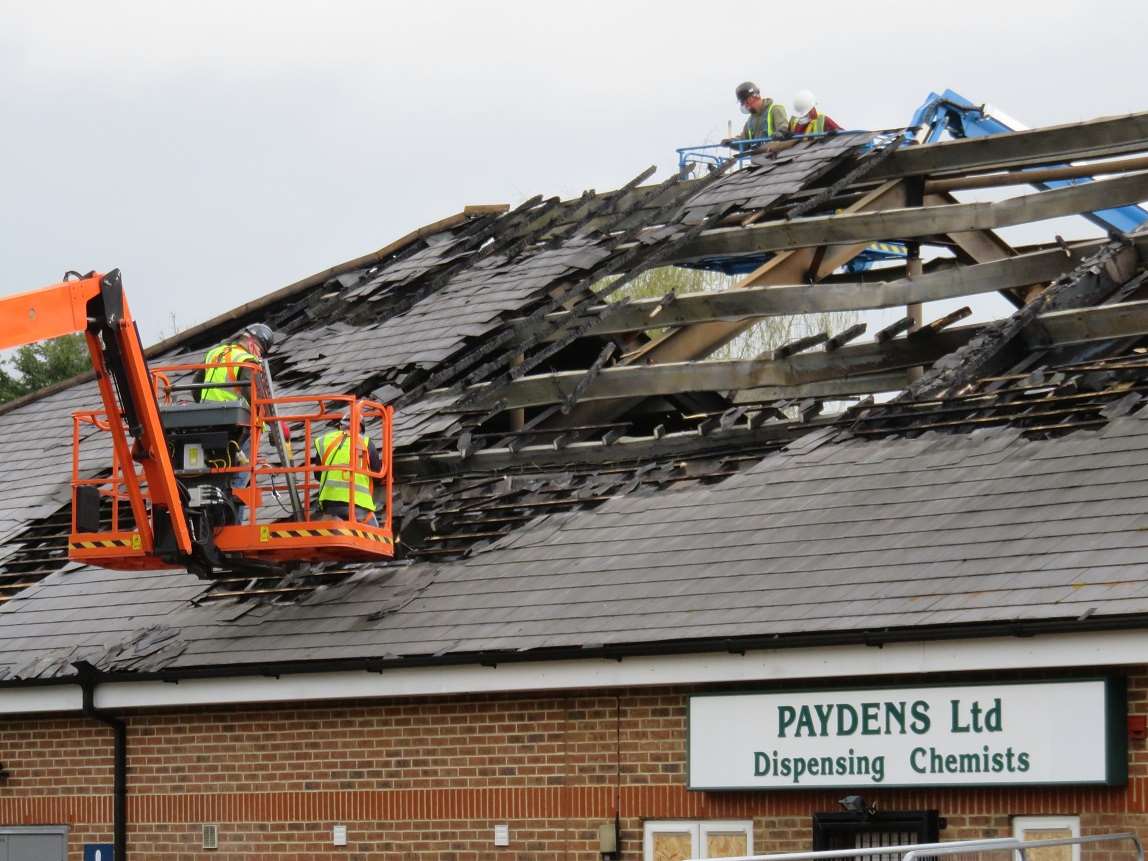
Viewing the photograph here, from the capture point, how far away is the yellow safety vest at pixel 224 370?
15188mm

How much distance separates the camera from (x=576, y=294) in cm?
2016

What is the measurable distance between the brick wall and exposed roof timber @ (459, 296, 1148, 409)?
4.22 meters

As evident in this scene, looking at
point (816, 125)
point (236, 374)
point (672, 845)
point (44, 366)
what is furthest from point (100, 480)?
point (44, 366)

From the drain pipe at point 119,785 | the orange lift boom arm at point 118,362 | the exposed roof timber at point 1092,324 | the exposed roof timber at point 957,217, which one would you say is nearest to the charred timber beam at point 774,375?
the exposed roof timber at point 1092,324

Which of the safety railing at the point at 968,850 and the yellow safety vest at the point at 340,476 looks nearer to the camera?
the safety railing at the point at 968,850

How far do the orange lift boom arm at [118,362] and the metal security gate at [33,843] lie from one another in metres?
2.89

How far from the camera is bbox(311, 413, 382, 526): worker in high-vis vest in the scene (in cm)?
1512

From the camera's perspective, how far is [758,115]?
24516 mm

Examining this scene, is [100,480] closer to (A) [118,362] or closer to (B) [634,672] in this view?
(A) [118,362]

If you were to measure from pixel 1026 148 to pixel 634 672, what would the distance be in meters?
9.64

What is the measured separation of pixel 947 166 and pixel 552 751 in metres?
9.34

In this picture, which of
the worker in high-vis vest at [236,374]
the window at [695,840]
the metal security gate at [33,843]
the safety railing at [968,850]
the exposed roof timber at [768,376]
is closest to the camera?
the safety railing at [968,850]

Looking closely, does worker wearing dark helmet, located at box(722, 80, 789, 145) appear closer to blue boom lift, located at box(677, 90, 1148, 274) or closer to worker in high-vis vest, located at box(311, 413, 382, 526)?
blue boom lift, located at box(677, 90, 1148, 274)

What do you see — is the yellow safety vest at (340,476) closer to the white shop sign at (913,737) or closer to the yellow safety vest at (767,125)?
the white shop sign at (913,737)
